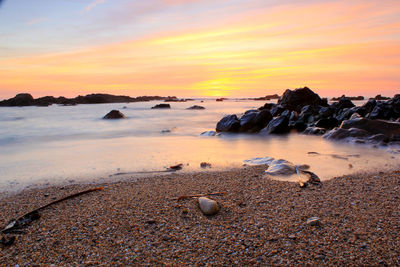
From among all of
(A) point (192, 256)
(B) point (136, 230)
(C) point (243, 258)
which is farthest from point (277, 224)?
(B) point (136, 230)

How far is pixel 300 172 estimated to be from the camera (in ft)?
15.1

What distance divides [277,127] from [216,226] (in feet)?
29.4

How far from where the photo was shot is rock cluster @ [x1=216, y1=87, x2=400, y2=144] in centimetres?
851

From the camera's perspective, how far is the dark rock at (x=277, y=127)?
1105 cm

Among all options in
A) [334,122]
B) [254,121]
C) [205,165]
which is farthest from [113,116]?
[205,165]

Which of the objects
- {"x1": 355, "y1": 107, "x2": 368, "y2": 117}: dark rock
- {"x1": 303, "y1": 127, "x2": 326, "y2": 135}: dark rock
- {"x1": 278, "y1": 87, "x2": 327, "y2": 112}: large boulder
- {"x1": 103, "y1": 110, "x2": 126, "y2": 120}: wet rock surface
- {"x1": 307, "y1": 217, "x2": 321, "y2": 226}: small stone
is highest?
{"x1": 278, "y1": 87, "x2": 327, "y2": 112}: large boulder

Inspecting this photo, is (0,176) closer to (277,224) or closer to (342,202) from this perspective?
(277,224)

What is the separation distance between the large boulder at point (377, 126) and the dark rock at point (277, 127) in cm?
250

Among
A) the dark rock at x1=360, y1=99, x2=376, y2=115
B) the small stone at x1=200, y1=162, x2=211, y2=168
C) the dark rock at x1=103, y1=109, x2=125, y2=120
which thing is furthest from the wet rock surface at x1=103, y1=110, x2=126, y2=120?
the dark rock at x1=360, y1=99, x2=376, y2=115

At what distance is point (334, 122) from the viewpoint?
38.5 ft

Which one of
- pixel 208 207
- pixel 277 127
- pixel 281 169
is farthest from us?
pixel 277 127

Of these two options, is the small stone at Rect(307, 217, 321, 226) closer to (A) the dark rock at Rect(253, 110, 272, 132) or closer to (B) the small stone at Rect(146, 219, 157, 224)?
(B) the small stone at Rect(146, 219, 157, 224)

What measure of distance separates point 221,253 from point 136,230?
0.95m

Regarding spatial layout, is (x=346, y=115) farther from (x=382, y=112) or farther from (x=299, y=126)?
(x=299, y=126)
